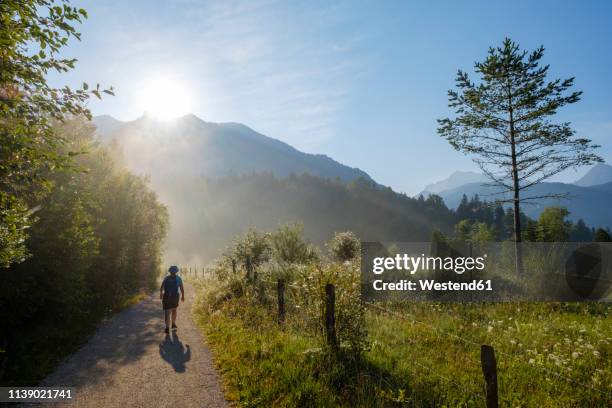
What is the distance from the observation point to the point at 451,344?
34.9 feet

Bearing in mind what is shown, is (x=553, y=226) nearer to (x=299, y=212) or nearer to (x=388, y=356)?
(x=388, y=356)

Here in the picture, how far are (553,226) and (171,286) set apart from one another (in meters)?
55.1

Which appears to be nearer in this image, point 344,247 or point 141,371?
point 141,371

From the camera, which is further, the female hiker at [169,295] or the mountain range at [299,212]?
the mountain range at [299,212]

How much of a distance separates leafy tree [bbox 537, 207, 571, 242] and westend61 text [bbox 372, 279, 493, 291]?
33506 millimetres

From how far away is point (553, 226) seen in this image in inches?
2023

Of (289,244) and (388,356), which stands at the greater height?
(289,244)

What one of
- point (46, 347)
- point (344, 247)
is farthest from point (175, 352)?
point (344, 247)

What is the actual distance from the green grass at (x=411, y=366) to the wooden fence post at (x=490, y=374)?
58 centimetres

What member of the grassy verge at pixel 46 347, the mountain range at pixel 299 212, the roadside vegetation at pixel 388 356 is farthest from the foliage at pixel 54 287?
the mountain range at pixel 299 212

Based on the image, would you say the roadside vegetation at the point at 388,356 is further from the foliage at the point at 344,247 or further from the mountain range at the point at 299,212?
the mountain range at the point at 299,212

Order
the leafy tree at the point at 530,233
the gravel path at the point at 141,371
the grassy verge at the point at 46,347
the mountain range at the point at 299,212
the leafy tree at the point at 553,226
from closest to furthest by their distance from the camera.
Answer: the gravel path at the point at 141,371 → the grassy verge at the point at 46,347 → the leafy tree at the point at 530,233 → the leafy tree at the point at 553,226 → the mountain range at the point at 299,212

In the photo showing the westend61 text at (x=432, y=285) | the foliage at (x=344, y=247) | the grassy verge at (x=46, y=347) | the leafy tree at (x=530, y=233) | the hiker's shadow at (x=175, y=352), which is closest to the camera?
the grassy verge at (x=46, y=347)

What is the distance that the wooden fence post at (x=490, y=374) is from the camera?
5.37 metres
